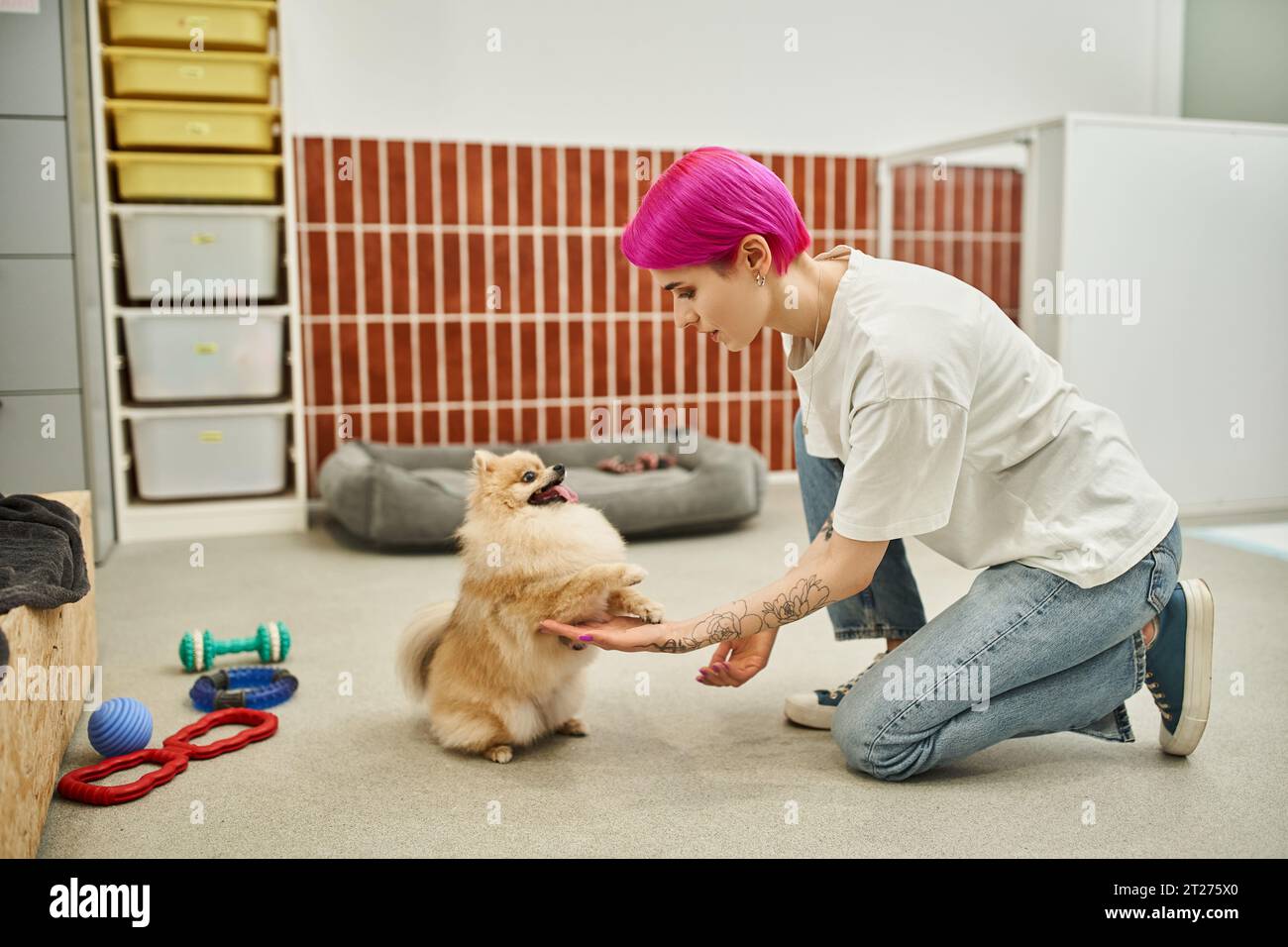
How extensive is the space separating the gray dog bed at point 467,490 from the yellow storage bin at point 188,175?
35.5 inches

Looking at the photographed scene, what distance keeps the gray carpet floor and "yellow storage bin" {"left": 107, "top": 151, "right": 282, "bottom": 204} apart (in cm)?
160

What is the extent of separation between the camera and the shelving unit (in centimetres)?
356

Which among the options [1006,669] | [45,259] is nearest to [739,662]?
[1006,669]

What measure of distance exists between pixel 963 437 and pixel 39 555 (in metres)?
1.37

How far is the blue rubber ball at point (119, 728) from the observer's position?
1.85m

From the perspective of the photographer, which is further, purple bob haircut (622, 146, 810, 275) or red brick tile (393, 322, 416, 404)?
red brick tile (393, 322, 416, 404)

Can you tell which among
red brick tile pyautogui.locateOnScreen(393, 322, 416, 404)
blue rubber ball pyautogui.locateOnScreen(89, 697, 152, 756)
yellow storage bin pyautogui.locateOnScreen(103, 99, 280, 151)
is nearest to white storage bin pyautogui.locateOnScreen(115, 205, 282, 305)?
yellow storage bin pyautogui.locateOnScreen(103, 99, 280, 151)

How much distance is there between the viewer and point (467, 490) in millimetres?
3520

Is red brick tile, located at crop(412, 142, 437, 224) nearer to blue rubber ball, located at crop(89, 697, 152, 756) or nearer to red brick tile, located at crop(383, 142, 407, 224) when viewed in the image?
red brick tile, located at crop(383, 142, 407, 224)

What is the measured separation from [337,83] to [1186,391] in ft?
10.2

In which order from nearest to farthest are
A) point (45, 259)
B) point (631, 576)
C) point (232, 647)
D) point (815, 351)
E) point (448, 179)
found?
point (815, 351) → point (631, 576) → point (232, 647) → point (45, 259) → point (448, 179)

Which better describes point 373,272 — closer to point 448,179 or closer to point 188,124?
point 448,179

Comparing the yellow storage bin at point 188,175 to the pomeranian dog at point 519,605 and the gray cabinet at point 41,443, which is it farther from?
the pomeranian dog at point 519,605

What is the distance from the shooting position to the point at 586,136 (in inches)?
172
